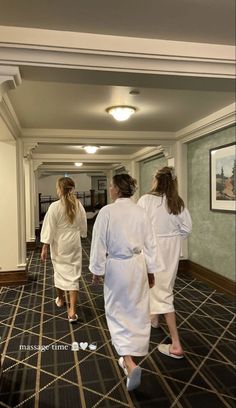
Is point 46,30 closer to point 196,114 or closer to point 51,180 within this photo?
point 196,114

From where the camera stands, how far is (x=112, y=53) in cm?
171

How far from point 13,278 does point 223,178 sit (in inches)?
126

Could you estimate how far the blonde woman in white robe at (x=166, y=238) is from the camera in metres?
2.29

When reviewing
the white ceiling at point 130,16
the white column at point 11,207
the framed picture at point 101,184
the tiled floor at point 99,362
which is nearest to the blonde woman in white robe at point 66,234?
the tiled floor at point 99,362

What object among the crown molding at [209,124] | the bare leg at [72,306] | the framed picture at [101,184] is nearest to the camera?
the bare leg at [72,306]

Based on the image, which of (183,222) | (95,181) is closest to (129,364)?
(183,222)

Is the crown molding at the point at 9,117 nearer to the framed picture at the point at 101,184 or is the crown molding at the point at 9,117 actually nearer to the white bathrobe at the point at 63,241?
the white bathrobe at the point at 63,241

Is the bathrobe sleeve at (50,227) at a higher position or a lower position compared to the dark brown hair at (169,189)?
lower

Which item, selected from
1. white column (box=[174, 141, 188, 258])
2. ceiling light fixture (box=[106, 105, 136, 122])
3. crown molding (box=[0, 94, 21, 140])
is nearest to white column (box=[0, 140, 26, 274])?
crown molding (box=[0, 94, 21, 140])

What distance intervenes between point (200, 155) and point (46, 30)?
3.13m

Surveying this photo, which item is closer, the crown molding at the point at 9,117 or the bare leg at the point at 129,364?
the bare leg at the point at 129,364

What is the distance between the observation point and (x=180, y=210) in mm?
2324

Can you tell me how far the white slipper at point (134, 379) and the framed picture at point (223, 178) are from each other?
232cm

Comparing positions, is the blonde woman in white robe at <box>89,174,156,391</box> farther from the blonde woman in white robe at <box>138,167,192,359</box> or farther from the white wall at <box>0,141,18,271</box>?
the white wall at <box>0,141,18,271</box>
